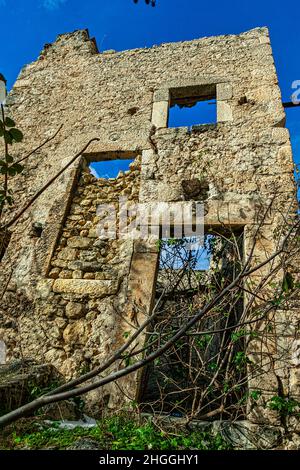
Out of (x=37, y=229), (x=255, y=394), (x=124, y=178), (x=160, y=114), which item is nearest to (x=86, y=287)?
(x=37, y=229)

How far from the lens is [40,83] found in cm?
555

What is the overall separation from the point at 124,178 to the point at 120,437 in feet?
9.84

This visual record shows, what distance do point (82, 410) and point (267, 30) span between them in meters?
5.84

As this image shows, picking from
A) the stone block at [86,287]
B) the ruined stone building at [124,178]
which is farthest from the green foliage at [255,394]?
the stone block at [86,287]

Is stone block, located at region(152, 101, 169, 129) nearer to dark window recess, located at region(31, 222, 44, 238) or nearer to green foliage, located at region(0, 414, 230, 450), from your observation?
dark window recess, located at region(31, 222, 44, 238)

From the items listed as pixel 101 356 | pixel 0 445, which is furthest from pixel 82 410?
pixel 0 445

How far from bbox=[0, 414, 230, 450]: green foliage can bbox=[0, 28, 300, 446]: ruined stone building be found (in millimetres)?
473

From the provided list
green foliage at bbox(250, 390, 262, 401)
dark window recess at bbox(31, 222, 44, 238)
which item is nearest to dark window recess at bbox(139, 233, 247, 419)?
green foliage at bbox(250, 390, 262, 401)

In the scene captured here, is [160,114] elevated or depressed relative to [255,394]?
elevated

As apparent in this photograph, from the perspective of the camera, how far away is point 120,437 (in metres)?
2.28

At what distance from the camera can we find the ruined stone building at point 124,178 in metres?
3.30

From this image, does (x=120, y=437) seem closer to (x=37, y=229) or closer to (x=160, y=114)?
(x=37, y=229)

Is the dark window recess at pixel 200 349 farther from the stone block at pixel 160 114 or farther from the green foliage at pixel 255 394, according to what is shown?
the stone block at pixel 160 114

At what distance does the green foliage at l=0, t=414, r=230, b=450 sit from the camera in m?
2.13
